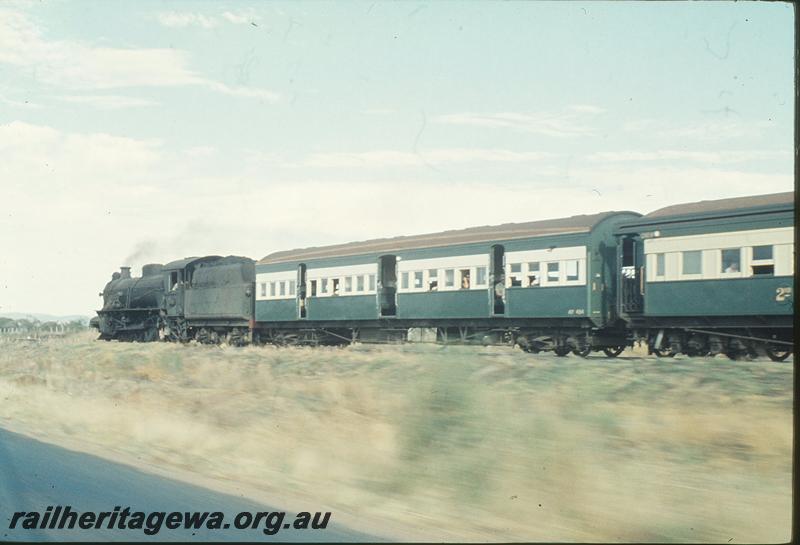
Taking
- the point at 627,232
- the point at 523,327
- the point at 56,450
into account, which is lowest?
the point at 56,450

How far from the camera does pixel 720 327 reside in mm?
19125

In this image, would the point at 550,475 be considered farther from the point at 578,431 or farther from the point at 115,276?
the point at 115,276

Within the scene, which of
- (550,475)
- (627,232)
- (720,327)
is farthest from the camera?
(627,232)

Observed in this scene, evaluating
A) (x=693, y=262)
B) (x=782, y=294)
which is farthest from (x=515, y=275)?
(x=782, y=294)

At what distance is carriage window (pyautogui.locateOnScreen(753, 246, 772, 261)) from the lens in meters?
18.0

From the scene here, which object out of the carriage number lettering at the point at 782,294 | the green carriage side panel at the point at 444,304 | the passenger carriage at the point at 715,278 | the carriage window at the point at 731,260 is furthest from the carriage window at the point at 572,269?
the carriage number lettering at the point at 782,294

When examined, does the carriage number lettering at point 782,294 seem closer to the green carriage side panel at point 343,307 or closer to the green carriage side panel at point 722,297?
the green carriage side panel at point 722,297

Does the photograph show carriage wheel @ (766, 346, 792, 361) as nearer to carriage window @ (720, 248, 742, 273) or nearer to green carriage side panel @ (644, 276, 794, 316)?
green carriage side panel @ (644, 276, 794, 316)

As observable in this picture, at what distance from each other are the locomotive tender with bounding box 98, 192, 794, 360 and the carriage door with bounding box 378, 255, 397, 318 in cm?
4

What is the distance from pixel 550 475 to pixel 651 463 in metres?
1.64

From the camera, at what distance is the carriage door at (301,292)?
103 ft

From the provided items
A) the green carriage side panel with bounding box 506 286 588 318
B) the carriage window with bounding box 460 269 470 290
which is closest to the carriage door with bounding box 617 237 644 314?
the green carriage side panel with bounding box 506 286 588 318

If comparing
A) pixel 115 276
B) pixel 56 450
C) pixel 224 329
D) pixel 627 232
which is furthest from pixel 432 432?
pixel 115 276

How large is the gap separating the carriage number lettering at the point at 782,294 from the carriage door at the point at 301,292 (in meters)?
17.4
